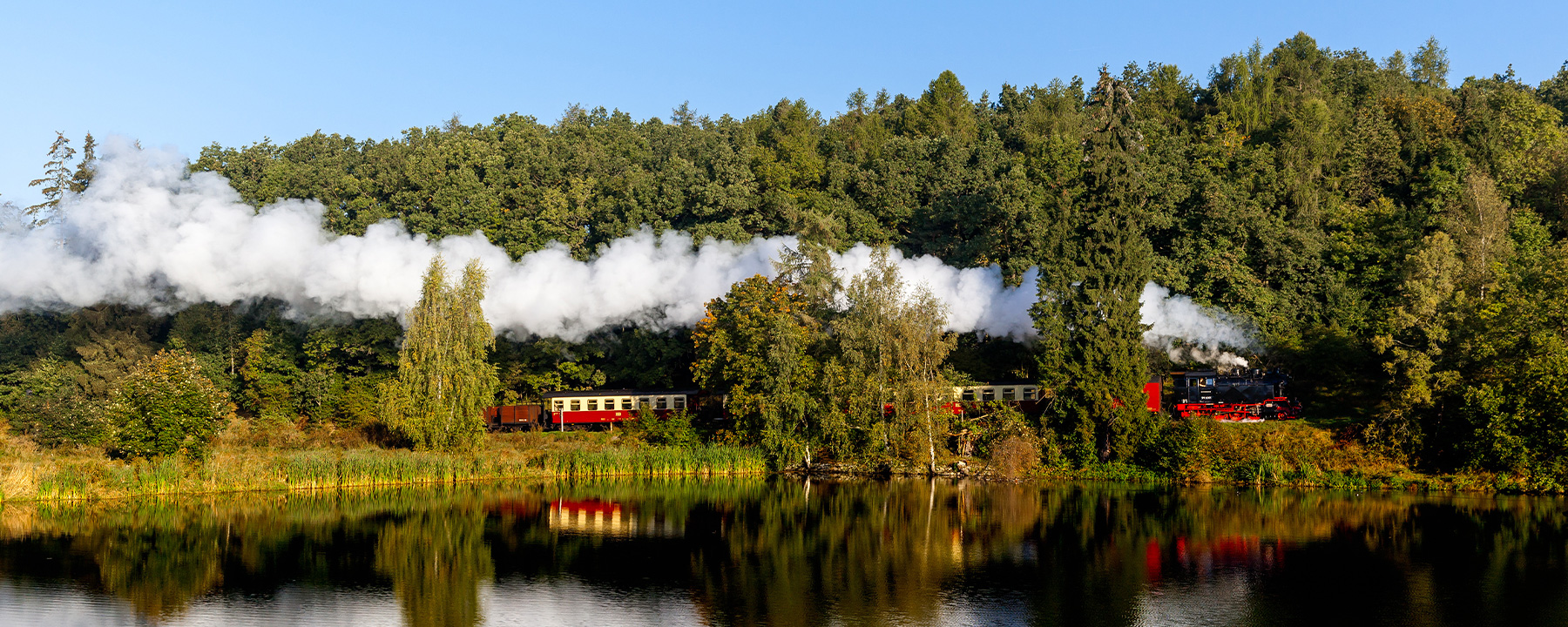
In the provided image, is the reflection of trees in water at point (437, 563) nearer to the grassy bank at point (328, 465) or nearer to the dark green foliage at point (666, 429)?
the grassy bank at point (328, 465)

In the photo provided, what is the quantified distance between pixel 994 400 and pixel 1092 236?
10831mm

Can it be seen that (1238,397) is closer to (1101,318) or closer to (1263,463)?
(1263,463)

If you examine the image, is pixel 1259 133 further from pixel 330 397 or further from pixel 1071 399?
pixel 330 397

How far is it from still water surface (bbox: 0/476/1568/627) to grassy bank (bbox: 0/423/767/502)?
2111mm

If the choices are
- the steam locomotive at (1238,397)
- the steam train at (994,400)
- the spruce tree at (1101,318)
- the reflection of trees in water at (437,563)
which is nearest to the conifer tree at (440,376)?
the reflection of trees in water at (437,563)

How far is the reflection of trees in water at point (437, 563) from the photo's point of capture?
31547mm

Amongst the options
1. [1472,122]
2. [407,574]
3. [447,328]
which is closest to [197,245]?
[447,328]

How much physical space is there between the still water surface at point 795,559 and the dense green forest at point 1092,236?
22.8ft

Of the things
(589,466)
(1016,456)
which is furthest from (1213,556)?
(589,466)

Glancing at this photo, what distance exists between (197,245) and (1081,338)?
43395 mm

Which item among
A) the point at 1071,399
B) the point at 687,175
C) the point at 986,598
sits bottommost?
the point at 986,598

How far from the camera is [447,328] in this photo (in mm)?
58500

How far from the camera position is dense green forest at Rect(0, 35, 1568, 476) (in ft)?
182

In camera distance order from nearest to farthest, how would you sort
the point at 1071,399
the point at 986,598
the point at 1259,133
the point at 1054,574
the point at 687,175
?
the point at 986,598 → the point at 1054,574 → the point at 1071,399 → the point at 687,175 → the point at 1259,133
